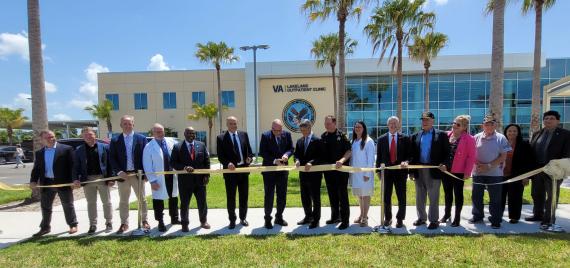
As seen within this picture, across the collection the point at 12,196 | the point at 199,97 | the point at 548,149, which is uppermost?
the point at 199,97

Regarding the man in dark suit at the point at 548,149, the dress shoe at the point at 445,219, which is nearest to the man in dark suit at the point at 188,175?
the dress shoe at the point at 445,219

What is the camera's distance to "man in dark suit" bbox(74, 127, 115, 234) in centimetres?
588

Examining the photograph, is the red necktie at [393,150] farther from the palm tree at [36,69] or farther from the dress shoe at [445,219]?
the palm tree at [36,69]

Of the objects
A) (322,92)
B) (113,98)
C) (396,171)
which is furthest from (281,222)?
(113,98)

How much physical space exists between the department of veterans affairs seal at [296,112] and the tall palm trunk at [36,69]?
2519cm

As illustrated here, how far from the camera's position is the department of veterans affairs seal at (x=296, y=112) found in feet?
109

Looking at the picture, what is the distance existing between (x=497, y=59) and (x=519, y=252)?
18.3 ft

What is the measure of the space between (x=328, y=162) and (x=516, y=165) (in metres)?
3.40

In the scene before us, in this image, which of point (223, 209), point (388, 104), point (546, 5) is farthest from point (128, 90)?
point (546, 5)

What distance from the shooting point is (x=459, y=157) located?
566 centimetres

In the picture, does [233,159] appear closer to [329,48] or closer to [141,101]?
[329,48]

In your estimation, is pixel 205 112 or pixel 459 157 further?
pixel 205 112

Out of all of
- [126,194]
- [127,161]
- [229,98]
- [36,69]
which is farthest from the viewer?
[229,98]

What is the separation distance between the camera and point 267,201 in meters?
6.02
